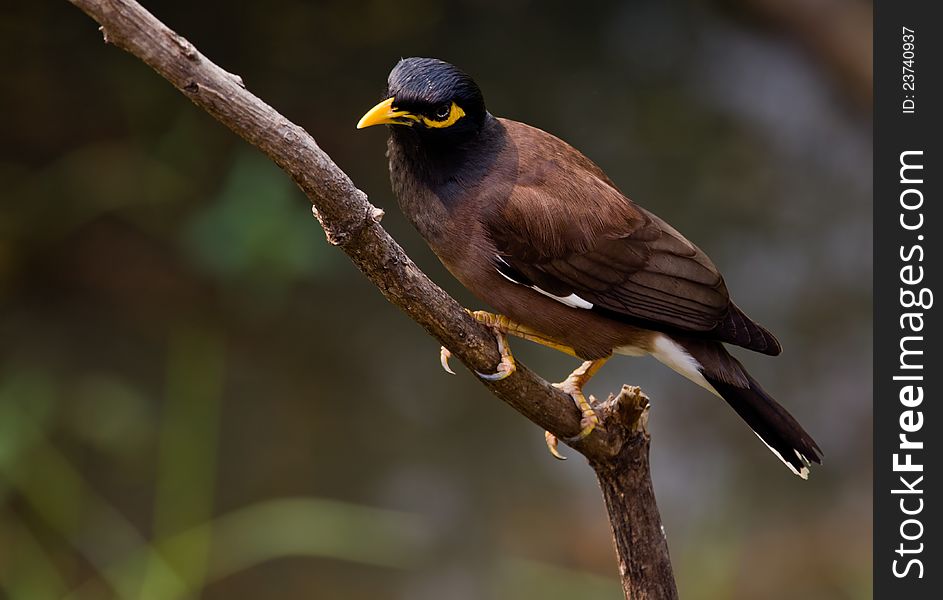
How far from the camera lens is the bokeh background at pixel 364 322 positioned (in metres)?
4.91

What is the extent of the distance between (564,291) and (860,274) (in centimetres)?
371

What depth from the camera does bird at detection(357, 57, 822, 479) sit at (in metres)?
3.09

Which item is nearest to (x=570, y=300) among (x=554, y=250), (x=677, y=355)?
(x=554, y=250)

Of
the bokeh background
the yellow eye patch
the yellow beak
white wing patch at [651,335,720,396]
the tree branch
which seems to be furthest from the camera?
the bokeh background

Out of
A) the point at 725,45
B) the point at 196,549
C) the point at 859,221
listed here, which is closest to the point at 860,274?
the point at 859,221

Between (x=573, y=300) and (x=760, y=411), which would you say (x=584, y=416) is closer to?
(x=573, y=300)

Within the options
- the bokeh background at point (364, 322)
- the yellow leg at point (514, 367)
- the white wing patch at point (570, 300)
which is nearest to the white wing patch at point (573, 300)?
the white wing patch at point (570, 300)

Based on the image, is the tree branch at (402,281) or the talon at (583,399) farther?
the talon at (583,399)

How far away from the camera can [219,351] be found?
559cm

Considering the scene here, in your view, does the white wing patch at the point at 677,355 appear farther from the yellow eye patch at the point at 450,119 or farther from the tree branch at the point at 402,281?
the yellow eye patch at the point at 450,119

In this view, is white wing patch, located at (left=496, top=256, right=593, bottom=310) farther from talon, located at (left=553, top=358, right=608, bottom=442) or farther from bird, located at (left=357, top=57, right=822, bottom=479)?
talon, located at (left=553, top=358, right=608, bottom=442)

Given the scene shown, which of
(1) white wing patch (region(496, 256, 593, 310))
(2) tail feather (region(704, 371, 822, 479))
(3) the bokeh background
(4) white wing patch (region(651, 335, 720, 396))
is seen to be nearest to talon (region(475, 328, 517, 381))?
(1) white wing patch (region(496, 256, 593, 310))

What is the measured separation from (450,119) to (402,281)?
62cm
